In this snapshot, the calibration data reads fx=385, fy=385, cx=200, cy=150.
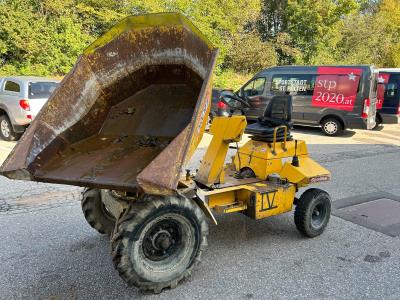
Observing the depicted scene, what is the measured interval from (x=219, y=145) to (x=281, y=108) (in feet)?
4.35

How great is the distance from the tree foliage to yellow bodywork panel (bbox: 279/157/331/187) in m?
15.3

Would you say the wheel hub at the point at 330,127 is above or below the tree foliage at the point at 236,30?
below

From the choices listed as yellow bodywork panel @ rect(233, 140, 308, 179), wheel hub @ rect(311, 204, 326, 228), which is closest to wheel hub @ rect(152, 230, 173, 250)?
yellow bodywork panel @ rect(233, 140, 308, 179)

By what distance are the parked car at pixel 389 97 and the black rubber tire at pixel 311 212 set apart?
10.7m

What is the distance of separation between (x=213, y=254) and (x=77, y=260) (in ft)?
4.57

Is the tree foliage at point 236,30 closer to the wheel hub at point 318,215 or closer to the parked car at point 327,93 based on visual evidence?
the parked car at point 327,93

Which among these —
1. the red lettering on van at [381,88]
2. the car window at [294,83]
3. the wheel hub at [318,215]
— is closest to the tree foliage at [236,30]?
the car window at [294,83]

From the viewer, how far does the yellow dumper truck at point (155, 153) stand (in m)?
3.22

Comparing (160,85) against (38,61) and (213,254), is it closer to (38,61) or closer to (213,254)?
(213,254)

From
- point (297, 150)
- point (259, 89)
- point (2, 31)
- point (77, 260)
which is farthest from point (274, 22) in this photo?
point (77, 260)

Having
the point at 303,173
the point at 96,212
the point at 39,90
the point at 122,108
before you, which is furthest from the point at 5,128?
the point at 303,173

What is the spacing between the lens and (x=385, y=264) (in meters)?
3.97

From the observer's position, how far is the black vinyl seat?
4.82 m

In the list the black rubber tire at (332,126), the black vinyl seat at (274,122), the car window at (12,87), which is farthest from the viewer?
the black rubber tire at (332,126)
